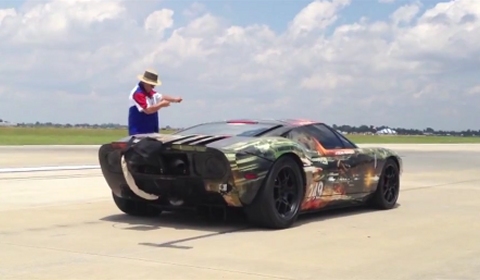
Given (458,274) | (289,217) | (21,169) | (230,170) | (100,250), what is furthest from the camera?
(21,169)

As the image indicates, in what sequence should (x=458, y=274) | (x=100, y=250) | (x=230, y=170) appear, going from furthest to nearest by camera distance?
(x=230, y=170), (x=100, y=250), (x=458, y=274)

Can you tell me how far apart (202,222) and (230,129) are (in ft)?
3.56

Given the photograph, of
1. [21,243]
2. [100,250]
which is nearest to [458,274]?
[100,250]

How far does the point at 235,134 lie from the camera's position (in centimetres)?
830

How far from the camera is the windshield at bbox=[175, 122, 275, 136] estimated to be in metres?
8.41

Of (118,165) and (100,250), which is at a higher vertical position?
(118,165)

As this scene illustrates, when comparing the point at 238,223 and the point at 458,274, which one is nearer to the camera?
the point at 458,274

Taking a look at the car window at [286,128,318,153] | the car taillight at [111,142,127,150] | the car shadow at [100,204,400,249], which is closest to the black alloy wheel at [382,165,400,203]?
the car shadow at [100,204,400,249]

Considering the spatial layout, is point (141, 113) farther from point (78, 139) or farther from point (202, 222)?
point (78, 139)

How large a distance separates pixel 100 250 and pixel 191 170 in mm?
1511

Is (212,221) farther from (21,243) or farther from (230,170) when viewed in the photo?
(21,243)

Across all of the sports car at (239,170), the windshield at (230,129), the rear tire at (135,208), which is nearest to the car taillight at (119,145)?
the sports car at (239,170)

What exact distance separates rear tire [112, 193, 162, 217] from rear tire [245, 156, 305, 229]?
1.48m

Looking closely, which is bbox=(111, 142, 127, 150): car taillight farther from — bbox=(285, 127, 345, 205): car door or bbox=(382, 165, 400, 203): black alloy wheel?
bbox=(382, 165, 400, 203): black alloy wheel
